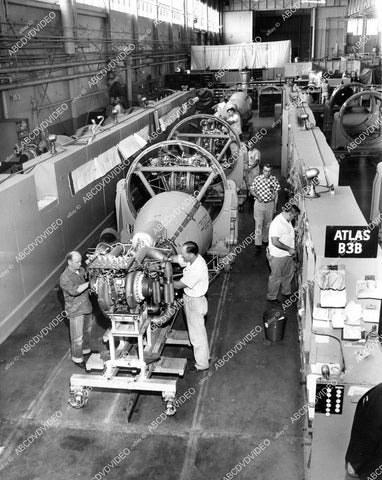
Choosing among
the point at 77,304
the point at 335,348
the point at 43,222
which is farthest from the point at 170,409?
the point at 43,222

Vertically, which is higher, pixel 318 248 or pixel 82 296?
pixel 318 248

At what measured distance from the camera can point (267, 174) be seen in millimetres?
9633

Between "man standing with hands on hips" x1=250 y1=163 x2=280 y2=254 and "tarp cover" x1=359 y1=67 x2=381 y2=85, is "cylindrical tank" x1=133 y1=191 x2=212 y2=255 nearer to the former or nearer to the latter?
"man standing with hands on hips" x1=250 y1=163 x2=280 y2=254

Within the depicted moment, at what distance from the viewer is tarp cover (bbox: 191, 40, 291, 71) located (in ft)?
99.3

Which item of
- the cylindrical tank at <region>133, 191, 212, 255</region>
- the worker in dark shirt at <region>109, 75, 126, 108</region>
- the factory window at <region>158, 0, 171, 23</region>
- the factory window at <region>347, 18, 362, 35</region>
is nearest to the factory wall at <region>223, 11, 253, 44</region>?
the factory window at <region>347, 18, 362, 35</region>

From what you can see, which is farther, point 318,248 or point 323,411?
point 318,248

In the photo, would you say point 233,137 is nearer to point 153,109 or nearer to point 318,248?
point 153,109

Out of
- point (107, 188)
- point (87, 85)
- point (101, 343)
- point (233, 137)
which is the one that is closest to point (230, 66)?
point (87, 85)

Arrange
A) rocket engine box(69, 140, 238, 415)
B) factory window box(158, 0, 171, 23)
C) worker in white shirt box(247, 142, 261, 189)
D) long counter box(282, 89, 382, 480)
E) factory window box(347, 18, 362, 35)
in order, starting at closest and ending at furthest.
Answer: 1. long counter box(282, 89, 382, 480)
2. rocket engine box(69, 140, 238, 415)
3. worker in white shirt box(247, 142, 261, 189)
4. factory window box(158, 0, 171, 23)
5. factory window box(347, 18, 362, 35)

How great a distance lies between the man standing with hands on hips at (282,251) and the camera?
24.8 feet

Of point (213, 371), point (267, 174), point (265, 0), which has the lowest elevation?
point (213, 371)

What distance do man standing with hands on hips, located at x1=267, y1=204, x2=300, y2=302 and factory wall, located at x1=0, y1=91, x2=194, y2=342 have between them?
358 cm

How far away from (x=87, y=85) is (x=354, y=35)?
97.8 ft

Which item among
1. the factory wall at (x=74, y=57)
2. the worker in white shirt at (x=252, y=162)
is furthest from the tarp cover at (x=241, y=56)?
the worker in white shirt at (x=252, y=162)
